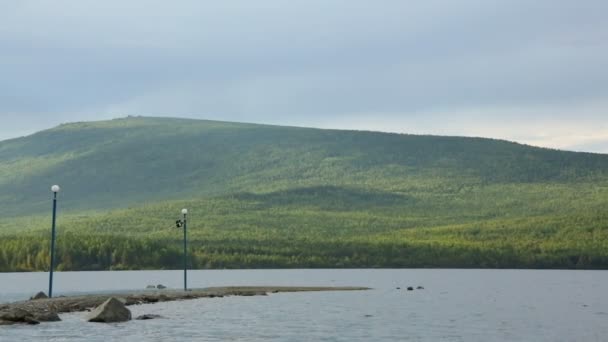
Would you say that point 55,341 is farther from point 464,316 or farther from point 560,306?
point 560,306

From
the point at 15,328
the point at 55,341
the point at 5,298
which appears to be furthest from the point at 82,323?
the point at 5,298

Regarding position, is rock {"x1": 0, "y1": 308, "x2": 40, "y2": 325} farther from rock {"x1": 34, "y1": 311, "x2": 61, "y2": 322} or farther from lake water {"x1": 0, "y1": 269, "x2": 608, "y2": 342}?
lake water {"x1": 0, "y1": 269, "x2": 608, "y2": 342}

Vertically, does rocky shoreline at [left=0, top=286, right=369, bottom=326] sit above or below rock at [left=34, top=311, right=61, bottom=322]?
above

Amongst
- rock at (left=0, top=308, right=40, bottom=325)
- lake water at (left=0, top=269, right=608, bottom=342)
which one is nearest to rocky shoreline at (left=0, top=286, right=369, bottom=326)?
rock at (left=0, top=308, right=40, bottom=325)

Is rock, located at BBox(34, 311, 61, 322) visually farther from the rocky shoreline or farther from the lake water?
the lake water

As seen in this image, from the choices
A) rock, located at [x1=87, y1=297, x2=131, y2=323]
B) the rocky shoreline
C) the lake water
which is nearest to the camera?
the lake water

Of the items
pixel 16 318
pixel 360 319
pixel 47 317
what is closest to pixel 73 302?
pixel 47 317

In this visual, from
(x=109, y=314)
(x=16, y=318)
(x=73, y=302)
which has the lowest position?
(x=16, y=318)

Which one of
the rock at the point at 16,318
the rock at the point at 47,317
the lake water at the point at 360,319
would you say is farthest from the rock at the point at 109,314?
the rock at the point at 16,318

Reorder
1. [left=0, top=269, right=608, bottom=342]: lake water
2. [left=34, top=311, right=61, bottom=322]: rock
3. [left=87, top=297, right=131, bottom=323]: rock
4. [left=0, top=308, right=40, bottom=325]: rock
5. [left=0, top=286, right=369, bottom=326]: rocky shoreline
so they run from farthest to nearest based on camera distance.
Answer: [left=87, top=297, right=131, bottom=323]: rock
[left=34, top=311, right=61, bottom=322]: rock
[left=0, top=286, right=369, bottom=326]: rocky shoreline
[left=0, top=308, right=40, bottom=325]: rock
[left=0, top=269, right=608, bottom=342]: lake water

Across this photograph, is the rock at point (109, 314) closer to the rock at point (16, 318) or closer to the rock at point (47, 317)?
the rock at point (47, 317)

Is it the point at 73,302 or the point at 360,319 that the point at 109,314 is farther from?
the point at 360,319

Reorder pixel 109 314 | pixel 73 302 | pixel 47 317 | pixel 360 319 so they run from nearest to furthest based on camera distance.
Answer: pixel 47 317 → pixel 109 314 → pixel 360 319 → pixel 73 302

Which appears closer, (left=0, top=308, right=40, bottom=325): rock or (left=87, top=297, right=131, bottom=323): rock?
(left=0, top=308, right=40, bottom=325): rock
